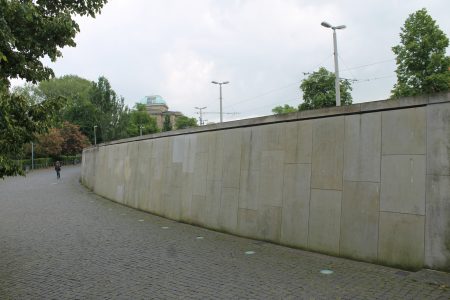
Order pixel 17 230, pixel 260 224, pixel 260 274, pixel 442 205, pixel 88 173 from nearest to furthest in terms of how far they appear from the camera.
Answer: pixel 442 205
pixel 260 274
pixel 260 224
pixel 17 230
pixel 88 173

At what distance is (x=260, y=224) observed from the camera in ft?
27.7

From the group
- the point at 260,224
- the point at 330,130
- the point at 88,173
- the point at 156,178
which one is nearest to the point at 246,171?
the point at 260,224

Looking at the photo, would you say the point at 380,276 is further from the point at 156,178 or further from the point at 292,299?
the point at 156,178

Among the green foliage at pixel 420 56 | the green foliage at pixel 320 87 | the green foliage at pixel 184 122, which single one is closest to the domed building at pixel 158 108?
the green foliage at pixel 184 122

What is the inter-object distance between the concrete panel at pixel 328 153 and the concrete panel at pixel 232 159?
2381mm

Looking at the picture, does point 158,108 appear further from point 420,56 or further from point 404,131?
point 404,131

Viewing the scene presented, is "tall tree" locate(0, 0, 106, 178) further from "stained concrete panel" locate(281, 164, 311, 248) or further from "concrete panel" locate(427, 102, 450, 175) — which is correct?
"concrete panel" locate(427, 102, 450, 175)

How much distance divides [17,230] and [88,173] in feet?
46.0

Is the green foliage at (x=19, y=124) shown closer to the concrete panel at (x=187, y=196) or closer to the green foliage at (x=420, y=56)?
the concrete panel at (x=187, y=196)

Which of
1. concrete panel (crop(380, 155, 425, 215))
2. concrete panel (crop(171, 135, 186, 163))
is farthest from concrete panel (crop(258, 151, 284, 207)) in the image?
concrete panel (crop(171, 135, 186, 163))

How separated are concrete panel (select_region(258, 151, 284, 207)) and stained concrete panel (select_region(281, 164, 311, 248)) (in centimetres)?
18

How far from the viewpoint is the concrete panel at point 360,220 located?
6289mm

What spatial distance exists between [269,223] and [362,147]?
8.49 feet

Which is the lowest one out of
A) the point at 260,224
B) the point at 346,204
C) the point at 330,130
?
the point at 260,224
